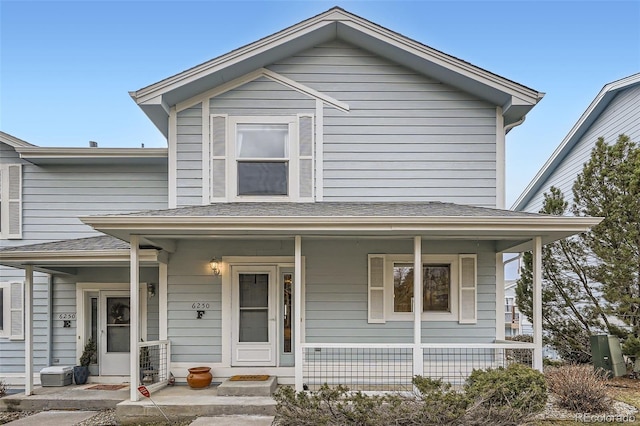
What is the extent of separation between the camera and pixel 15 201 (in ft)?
28.6

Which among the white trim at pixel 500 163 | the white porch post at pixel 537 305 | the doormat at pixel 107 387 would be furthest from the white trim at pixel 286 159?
the white porch post at pixel 537 305

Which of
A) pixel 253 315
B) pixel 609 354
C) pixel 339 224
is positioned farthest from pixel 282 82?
pixel 609 354

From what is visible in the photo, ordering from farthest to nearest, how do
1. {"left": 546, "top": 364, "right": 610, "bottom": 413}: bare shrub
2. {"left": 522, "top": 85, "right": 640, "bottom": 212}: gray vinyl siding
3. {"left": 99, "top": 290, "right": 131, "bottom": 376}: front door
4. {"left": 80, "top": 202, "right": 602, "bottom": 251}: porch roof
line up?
{"left": 522, "top": 85, "right": 640, "bottom": 212}: gray vinyl siding < {"left": 99, "top": 290, "right": 131, "bottom": 376}: front door < {"left": 80, "top": 202, "right": 602, "bottom": 251}: porch roof < {"left": 546, "top": 364, "right": 610, "bottom": 413}: bare shrub

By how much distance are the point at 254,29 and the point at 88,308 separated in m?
16.7

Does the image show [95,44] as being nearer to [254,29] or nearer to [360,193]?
[254,29]

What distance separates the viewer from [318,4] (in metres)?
12.4

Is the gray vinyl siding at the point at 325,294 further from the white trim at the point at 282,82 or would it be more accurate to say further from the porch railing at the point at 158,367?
the white trim at the point at 282,82

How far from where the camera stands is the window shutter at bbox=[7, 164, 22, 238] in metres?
8.70

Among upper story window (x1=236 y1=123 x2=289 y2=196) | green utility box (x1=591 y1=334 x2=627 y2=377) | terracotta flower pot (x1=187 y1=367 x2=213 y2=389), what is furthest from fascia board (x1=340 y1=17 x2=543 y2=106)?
terracotta flower pot (x1=187 y1=367 x2=213 y2=389)

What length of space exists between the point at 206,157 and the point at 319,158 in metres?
2.08

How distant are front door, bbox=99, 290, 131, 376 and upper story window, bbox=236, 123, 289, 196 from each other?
3.24 metres

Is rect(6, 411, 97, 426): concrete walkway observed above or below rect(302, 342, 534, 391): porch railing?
below

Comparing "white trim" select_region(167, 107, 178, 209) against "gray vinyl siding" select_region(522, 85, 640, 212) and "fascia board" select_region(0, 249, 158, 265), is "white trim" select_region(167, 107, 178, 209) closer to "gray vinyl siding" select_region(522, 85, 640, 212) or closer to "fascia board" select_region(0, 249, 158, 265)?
"fascia board" select_region(0, 249, 158, 265)

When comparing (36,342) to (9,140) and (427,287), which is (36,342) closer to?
(9,140)
